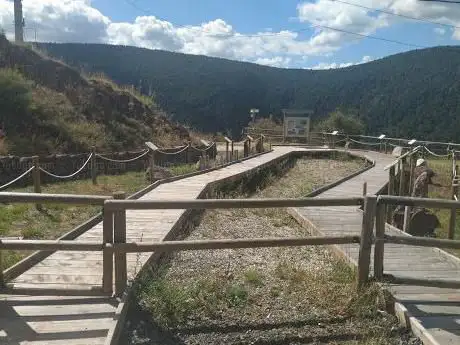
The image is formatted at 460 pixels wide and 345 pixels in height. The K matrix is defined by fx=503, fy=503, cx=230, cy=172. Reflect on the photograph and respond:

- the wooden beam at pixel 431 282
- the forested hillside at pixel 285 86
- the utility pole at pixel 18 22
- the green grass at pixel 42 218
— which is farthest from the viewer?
the forested hillside at pixel 285 86

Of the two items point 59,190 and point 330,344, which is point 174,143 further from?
point 330,344

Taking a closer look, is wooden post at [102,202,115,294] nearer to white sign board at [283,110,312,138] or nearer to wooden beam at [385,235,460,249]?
wooden beam at [385,235,460,249]

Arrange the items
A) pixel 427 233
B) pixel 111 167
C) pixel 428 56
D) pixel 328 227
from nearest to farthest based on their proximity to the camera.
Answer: pixel 328 227, pixel 427 233, pixel 111 167, pixel 428 56

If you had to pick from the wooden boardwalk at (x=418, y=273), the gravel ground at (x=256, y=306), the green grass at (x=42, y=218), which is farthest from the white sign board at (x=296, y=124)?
the gravel ground at (x=256, y=306)

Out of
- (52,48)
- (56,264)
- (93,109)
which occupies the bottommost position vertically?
(56,264)

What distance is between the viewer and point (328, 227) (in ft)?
27.8

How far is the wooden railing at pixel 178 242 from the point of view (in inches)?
171

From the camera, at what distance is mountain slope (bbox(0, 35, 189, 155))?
16.6 metres

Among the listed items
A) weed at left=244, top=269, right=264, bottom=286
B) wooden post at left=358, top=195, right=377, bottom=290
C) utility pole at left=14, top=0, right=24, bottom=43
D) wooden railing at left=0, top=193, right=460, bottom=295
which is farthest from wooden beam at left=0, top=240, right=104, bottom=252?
utility pole at left=14, top=0, right=24, bottom=43

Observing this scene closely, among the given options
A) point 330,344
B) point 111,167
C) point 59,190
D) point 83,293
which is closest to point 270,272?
point 330,344

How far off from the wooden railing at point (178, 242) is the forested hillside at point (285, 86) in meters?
59.4

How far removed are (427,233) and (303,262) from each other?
487 centimetres

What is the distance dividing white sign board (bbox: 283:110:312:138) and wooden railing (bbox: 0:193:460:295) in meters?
26.2

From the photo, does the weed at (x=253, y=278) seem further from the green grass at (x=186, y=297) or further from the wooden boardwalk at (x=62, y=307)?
the wooden boardwalk at (x=62, y=307)
